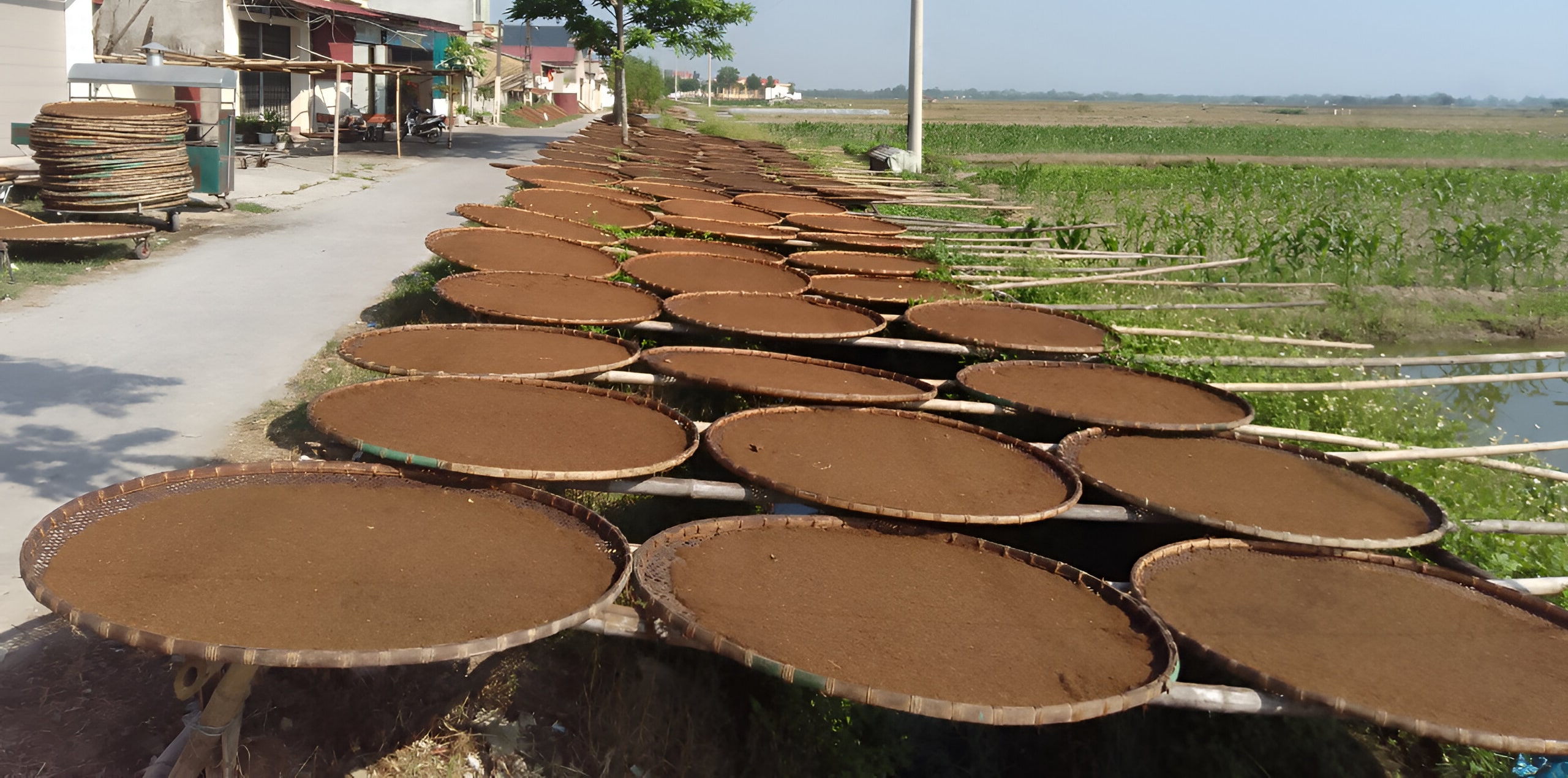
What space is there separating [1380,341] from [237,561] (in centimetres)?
1070

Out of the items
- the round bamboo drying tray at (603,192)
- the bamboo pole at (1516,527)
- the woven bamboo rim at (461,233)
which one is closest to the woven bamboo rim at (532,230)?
the woven bamboo rim at (461,233)

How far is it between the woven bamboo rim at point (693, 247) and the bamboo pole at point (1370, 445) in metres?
3.52

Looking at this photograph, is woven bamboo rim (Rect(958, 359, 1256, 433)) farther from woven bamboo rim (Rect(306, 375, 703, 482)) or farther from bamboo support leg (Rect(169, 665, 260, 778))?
bamboo support leg (Rect(169, 665, 260, 778))

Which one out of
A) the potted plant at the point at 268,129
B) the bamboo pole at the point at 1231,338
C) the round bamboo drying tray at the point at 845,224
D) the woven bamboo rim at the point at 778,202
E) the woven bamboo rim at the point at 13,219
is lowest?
the bamboo pole at the point at 1231,338

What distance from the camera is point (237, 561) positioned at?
2.56 meters

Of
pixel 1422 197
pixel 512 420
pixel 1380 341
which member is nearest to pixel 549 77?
pixel 1422 197

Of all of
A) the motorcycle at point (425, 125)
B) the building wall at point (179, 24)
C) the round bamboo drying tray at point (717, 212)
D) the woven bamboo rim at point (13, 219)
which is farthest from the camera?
the motorcycle at point (425, 125)

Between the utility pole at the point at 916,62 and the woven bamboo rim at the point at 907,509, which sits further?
the utility pole at the point at 916,62

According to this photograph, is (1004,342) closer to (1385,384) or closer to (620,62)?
(1385,384)

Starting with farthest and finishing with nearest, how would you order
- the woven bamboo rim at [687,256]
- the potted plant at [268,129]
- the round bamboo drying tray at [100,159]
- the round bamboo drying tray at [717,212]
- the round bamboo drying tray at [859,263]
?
the potted plant at [268,129] → the round bamboo drying tray at [717,212] → the round bamboo drying tray at [100,159] → the round bamboo drying tray at [859,263] → the woven bamboo rim at [687,256]

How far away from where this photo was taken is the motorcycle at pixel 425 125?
21906 millimetres

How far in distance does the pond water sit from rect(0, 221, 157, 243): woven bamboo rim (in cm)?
924

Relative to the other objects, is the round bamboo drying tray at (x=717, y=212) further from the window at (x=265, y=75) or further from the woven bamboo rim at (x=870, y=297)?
the window at (x=265, y=75)

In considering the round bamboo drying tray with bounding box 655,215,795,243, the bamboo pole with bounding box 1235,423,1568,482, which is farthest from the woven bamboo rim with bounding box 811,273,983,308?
the bamboo pole with bounding box 1235,423,1568,482
